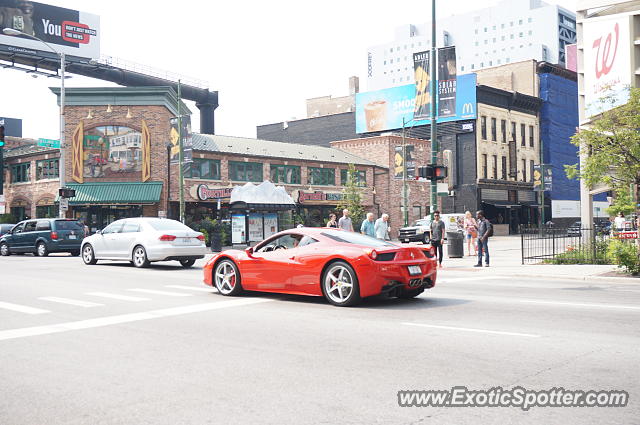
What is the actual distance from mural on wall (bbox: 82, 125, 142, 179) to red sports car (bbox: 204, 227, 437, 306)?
28.9 meters

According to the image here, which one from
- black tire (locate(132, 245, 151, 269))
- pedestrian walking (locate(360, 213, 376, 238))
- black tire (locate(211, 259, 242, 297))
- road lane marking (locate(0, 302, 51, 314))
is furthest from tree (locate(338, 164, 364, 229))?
road lane marking (locate(0, 302, 51, 314))

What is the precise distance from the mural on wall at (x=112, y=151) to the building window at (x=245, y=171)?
676 centimetres

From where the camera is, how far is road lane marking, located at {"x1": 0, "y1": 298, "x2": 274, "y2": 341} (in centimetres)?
764

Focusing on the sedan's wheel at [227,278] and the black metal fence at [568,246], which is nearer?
the sedan's wheel at [227,278]

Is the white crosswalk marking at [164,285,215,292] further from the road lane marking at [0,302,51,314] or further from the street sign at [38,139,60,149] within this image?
the street sign at [38,139,60,149]

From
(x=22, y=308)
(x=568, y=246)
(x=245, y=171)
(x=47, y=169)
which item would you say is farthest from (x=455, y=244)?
(x=47, y=169)

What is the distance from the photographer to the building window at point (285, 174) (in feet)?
148

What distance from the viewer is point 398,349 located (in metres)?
6.41

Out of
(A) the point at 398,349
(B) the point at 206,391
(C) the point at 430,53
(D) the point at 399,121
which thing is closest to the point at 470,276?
(C) the point at 430,53

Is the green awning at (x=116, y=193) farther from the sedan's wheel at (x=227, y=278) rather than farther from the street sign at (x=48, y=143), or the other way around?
the sedan's wheel at (x=227, y=278)

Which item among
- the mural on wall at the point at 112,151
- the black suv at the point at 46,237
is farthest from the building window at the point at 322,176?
the black suv at the point at 46,237

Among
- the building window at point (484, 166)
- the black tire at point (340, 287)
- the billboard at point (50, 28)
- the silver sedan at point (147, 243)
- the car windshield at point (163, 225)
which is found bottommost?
the black tire at point (340, 287)

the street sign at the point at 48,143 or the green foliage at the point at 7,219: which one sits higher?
the street sign at the point at 48,143

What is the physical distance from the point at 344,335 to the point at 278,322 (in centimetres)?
130
